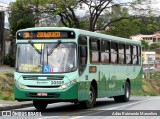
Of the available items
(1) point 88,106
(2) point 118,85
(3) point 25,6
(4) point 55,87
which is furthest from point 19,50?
(3) point 25,6

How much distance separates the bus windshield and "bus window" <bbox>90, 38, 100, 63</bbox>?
1.72 m

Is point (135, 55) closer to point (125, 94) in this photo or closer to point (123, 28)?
point (125, 94)

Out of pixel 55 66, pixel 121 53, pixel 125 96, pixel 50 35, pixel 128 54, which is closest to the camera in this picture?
pixel 55 66

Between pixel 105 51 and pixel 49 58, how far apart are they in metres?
4.10

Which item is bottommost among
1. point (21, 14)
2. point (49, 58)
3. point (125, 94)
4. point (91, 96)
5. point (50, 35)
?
point (125, 94)

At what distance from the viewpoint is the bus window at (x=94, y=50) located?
19023 mm

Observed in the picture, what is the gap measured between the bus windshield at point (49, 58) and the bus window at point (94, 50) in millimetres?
1718

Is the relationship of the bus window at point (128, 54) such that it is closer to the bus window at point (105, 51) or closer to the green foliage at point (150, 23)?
the bus window at point (105, 51)

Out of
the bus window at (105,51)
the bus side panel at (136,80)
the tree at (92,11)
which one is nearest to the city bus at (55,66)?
the bus window at (105,51)

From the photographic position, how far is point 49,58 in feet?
56.9

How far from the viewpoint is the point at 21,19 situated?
5094cm

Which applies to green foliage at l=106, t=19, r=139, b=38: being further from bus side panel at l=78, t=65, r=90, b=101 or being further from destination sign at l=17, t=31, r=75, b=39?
destination sign at l=17, t=31, r=75, b=39

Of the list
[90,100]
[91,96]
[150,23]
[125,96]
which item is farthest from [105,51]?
[150,23]

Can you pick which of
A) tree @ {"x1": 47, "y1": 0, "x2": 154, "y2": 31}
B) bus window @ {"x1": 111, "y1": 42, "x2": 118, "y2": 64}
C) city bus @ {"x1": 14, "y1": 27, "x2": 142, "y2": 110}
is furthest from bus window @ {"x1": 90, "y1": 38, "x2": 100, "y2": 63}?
tree @ {"x1": 47, "y1": 0, "x2": 154, "y2": 31}
